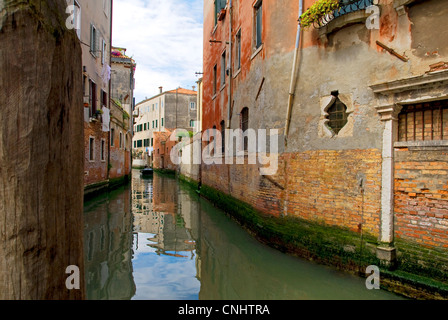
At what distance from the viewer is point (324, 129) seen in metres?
5.43

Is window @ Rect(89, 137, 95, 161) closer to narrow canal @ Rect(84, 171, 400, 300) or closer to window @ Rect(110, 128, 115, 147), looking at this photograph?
window @ Rect(110, 128, 115, 147)

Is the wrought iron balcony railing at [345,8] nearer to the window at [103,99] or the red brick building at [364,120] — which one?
the red brick building at [364,120]

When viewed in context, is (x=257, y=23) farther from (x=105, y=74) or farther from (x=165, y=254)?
(x=105, y=74)

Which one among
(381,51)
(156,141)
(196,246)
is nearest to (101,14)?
(196,246)

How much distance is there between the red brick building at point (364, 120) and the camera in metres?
4.16

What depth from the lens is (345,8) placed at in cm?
506

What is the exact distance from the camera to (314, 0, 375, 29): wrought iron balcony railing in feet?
16.0

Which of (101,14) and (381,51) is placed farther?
(101,14)

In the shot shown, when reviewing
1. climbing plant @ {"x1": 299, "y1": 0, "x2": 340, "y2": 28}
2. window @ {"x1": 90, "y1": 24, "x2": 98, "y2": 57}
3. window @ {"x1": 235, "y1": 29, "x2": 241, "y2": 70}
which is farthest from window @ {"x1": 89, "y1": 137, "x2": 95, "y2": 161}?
climbing plant @ {"x1": 299, "y1": 0, "x2": 340, "y2": 28}

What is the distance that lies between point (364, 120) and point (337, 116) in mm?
557

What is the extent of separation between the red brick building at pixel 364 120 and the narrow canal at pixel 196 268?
34.0 inches

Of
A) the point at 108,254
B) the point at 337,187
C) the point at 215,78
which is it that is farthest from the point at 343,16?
the point at 215,78

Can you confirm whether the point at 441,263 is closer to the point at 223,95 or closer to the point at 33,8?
the point at 33,8
